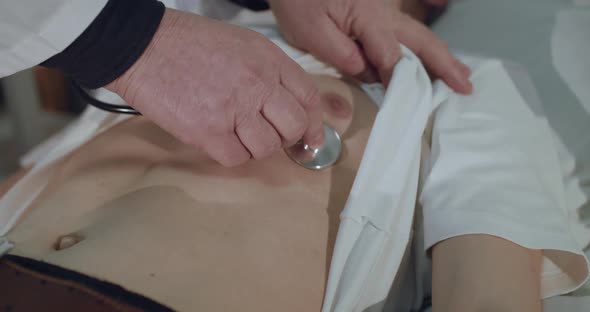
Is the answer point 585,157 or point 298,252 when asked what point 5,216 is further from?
point 585,157

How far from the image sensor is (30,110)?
4.50 feet

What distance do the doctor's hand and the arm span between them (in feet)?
0.73

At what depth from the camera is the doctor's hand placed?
0.55m

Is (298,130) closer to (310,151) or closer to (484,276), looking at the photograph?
(310,151)

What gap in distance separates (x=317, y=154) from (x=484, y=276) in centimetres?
25

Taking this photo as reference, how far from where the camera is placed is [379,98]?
770mm

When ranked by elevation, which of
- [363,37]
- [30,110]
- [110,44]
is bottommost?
[30,110]

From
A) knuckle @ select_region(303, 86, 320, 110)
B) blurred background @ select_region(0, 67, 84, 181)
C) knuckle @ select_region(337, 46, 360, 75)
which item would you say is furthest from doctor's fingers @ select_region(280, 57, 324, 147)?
blurred background @ select_region(0, 67, 84, 181)

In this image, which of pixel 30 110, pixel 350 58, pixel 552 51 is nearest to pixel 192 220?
pixel 350 58

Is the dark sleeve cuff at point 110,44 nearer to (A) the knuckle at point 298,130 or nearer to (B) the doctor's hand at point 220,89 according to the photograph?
(B) the doctor's hand at point 220,89

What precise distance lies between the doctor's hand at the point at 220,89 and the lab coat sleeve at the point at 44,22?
0.21ft

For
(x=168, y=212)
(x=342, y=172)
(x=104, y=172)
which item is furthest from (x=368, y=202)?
(x=104, y=172)

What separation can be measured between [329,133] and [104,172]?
292 millimetres

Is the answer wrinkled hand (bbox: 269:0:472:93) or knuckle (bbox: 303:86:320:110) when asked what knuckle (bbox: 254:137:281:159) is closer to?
knuckle (bbox: 303:86:320:110)
